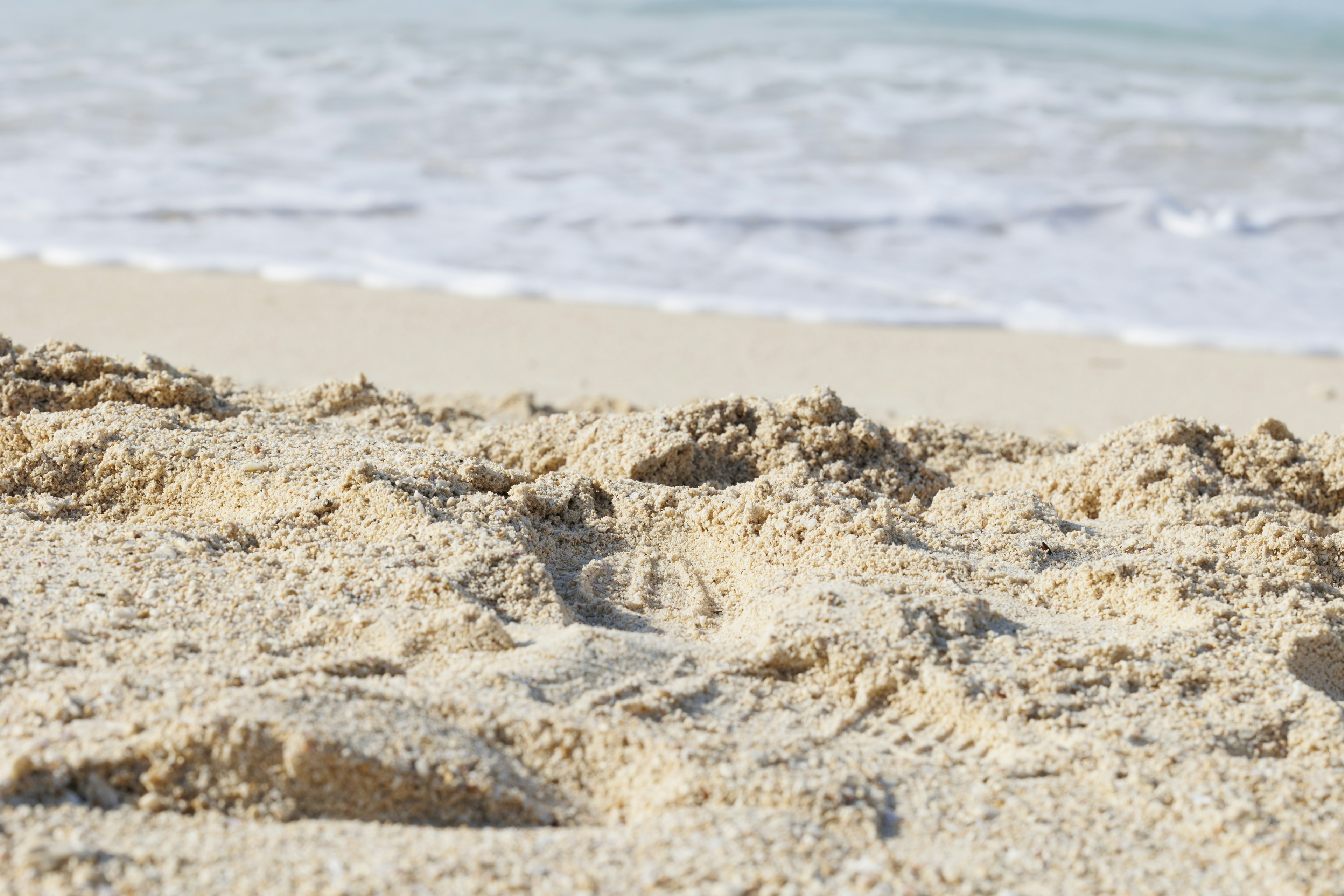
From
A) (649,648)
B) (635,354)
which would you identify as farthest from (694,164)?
(649,648)

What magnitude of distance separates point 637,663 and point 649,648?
0.20 feet

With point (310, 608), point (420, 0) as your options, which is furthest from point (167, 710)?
point (420, 0)

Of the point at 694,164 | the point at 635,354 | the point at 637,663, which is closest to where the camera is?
the point at 637,663

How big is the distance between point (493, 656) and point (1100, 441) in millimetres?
1532

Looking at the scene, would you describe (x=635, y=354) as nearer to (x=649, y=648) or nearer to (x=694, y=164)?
(x=649, y=648)

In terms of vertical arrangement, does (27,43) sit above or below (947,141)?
above

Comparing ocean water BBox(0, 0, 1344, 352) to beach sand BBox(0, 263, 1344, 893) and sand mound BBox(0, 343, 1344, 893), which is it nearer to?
beach sand BBox(0, 263, 1344, 893)

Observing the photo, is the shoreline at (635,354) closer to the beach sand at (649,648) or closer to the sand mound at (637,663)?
the beach sand at (649,648)

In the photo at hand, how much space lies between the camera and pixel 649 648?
1.64 m

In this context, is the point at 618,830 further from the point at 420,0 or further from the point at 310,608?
the point at 420,0

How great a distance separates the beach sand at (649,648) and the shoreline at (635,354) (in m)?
1.12

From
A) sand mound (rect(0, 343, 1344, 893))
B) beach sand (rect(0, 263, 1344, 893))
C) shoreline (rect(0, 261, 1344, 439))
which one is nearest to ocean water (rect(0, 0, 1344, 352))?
shoreline (rect(0, 261, 1344, 439))

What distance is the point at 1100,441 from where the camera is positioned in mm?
2465

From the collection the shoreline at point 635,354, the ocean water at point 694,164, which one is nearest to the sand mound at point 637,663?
the shoreline at point 635,354
